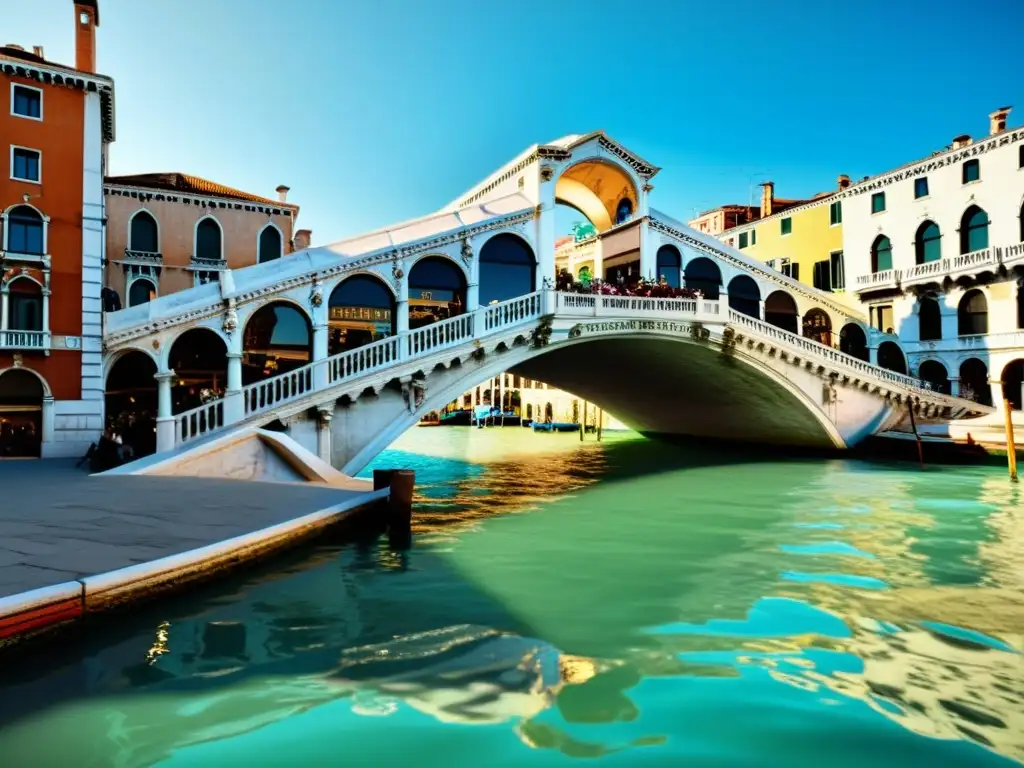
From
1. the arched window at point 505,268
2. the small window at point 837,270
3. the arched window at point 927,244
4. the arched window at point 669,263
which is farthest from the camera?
the small window at point 837,270

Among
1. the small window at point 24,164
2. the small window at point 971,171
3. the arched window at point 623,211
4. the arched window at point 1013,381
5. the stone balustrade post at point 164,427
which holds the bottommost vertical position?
the stone balustrade post at point 164,427

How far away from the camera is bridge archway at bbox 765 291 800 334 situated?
20.4 meters

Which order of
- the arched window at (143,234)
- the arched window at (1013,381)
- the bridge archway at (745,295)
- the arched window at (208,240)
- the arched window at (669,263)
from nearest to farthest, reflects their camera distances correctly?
the arched window at (143,234), the arched window at (208,240), the arched window at (669,263), the arched window at (1013,381), the bridge archway at (745,295)

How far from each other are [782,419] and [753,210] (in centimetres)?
1612

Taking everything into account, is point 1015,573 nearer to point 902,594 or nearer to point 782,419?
point 902,594

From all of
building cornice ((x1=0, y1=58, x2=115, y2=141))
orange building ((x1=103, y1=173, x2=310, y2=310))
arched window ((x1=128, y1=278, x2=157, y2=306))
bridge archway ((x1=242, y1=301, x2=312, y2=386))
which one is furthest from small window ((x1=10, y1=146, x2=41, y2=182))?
arched window ((x1=128, y1=278, x2=157, y2=306))

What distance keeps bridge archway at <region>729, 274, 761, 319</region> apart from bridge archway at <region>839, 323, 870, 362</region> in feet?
11.6

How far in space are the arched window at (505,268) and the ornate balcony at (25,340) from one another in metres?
8.26

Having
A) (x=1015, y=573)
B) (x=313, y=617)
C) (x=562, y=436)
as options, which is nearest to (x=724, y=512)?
(x=1015, y=573)

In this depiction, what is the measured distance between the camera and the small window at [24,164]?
1215cm

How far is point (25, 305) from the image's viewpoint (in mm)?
12125

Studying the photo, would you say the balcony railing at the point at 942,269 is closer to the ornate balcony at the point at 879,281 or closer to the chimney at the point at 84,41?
the ornate balcony at the point at 879,281

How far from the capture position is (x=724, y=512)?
419 inches

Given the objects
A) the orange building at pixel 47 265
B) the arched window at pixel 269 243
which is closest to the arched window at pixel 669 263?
the arched window at pixel 269 243
